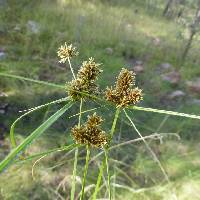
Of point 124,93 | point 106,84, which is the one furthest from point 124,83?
point 106,84

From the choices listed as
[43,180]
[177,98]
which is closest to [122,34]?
[177,98]

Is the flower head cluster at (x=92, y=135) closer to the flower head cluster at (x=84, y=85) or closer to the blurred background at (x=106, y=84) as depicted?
the flower head cluster at (x=84, y=85)

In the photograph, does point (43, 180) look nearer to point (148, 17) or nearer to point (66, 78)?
point (66, 78)

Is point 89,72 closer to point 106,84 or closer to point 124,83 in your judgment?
point 124,83

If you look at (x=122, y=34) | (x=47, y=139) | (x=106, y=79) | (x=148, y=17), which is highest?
(x=47, y=139)

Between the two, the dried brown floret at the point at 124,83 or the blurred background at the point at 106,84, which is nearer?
the dried brown floret at the point at 124,83

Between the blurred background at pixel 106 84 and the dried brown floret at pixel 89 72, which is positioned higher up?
the dried brown floret at pixel 89 72

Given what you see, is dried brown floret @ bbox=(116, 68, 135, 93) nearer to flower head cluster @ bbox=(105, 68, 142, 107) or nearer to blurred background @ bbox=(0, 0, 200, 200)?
flower head cluster @ bbox=(105, 68, 142, 107)

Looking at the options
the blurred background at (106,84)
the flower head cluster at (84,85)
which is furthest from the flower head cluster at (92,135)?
the blurred background at (106,84)

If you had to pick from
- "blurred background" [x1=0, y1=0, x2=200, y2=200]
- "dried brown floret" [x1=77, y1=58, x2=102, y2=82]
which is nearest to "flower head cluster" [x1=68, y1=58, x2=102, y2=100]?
"dried brown floret" [x1=77, y1=58, x2=102, y2=82]
